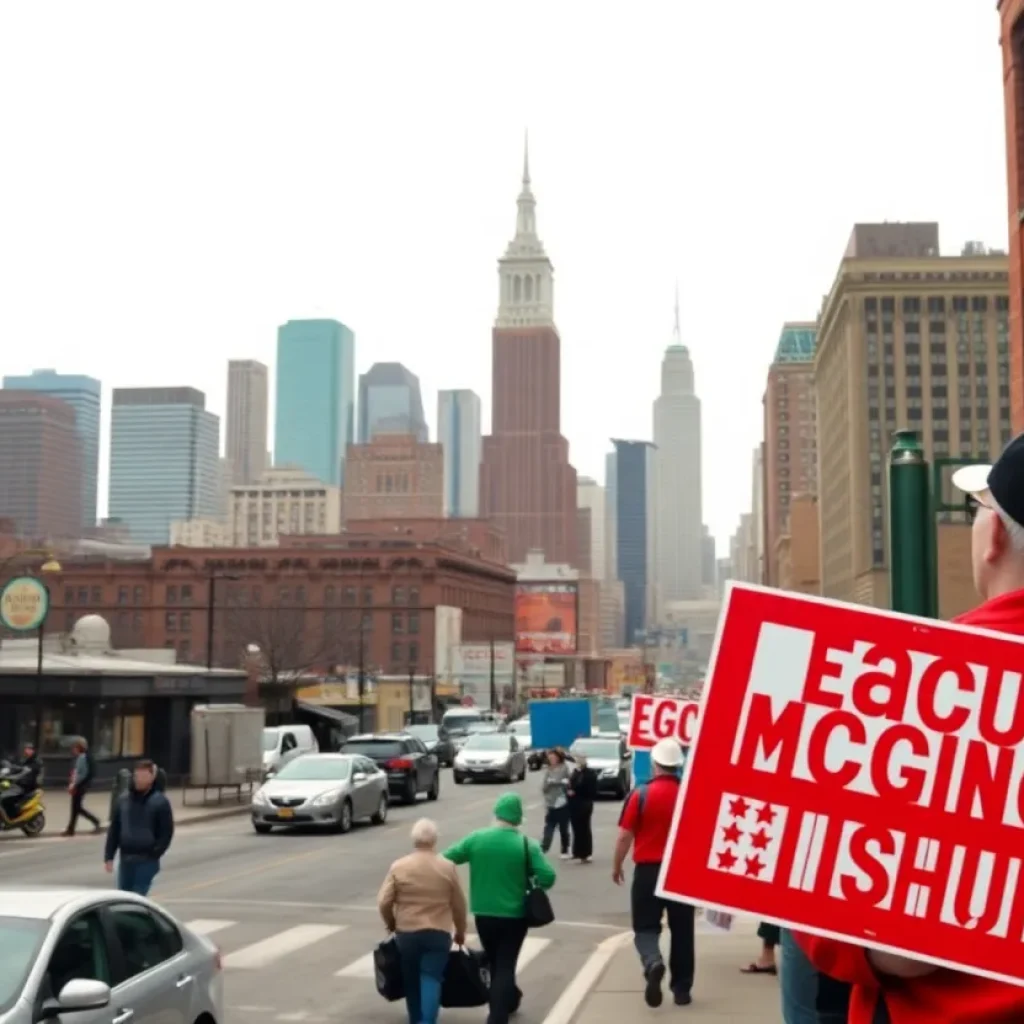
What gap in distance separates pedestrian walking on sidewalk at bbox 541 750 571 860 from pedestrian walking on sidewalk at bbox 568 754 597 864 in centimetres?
14

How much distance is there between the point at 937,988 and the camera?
2.40m

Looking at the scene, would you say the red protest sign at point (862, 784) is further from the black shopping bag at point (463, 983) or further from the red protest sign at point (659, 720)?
the red protest sign at point (659, 720)

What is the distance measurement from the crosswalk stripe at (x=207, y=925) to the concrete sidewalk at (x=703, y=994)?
4204 mm

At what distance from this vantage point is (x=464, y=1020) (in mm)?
10695

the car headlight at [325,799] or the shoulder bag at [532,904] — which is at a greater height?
the shoulder bag at [532,904]

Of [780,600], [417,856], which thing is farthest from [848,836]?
[417,856]

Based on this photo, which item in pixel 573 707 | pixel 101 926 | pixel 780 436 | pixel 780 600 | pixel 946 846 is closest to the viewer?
pixel 946 846

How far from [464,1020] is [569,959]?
286 cm

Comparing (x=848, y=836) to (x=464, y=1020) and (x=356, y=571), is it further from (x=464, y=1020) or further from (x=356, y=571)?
(x=356, y=571)

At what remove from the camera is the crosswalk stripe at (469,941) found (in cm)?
1226

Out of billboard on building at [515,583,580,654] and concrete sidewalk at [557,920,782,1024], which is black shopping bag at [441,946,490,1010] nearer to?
concrete sidewalk at [557,920,782,1024]

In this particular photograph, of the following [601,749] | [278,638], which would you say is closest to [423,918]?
[601,749]

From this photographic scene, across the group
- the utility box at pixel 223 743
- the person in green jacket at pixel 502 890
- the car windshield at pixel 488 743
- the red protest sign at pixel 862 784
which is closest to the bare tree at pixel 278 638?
the car windshield at pixel 488 743

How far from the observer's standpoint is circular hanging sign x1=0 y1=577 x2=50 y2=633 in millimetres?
32188
